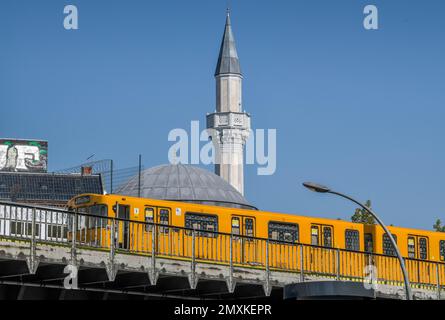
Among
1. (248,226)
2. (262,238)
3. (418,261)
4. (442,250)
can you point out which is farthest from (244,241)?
(442,250)

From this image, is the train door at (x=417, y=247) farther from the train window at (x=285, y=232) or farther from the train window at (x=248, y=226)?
the train window at (x=248, y=226)

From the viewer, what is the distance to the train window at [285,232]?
54.3 metres

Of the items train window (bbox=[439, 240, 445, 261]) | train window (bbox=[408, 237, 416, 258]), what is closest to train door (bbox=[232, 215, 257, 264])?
train window (bbox=[408, 237, 416, 258])

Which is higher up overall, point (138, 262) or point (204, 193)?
point (204, 193)

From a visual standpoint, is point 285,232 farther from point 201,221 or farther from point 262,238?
point 262,238

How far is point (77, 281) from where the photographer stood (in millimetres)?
37844

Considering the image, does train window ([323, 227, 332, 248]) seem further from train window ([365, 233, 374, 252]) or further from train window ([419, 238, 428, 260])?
train window ([419, 238, 428, 260])

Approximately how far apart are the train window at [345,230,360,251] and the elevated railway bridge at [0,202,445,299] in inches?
211

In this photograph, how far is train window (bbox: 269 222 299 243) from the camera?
178ft
